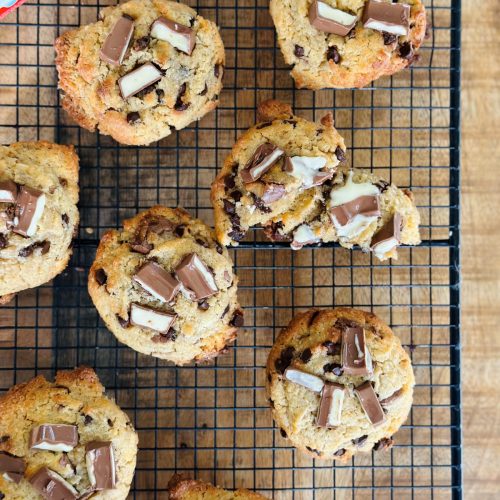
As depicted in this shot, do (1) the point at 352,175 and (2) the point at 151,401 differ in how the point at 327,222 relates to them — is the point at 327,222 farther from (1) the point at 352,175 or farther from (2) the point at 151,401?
(2) the point at 151,401

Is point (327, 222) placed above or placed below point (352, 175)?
below

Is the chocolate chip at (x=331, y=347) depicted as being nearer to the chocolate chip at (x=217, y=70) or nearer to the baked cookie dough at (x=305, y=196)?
the baked cookie dough at (x=305, y=196)

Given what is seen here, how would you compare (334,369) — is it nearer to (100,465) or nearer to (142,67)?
(100,465)

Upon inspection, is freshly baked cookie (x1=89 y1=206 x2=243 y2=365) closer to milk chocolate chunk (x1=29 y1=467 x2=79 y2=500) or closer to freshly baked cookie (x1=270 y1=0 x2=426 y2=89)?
milk chocolate chunk (x1=29 y1=467 x2=79 y2=500)

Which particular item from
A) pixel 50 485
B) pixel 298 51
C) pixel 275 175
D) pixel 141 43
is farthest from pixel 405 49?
pixel 50 485

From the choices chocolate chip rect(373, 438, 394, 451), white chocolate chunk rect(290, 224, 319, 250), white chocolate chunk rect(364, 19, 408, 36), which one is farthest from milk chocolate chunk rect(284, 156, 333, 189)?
chocolate chip rect(373, 438, 394, 451)

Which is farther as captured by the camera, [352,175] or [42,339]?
[42,339]

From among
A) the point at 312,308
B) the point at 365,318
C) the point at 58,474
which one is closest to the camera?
the point at 58,474

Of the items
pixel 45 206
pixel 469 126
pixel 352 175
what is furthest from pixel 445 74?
pixel 45 206
